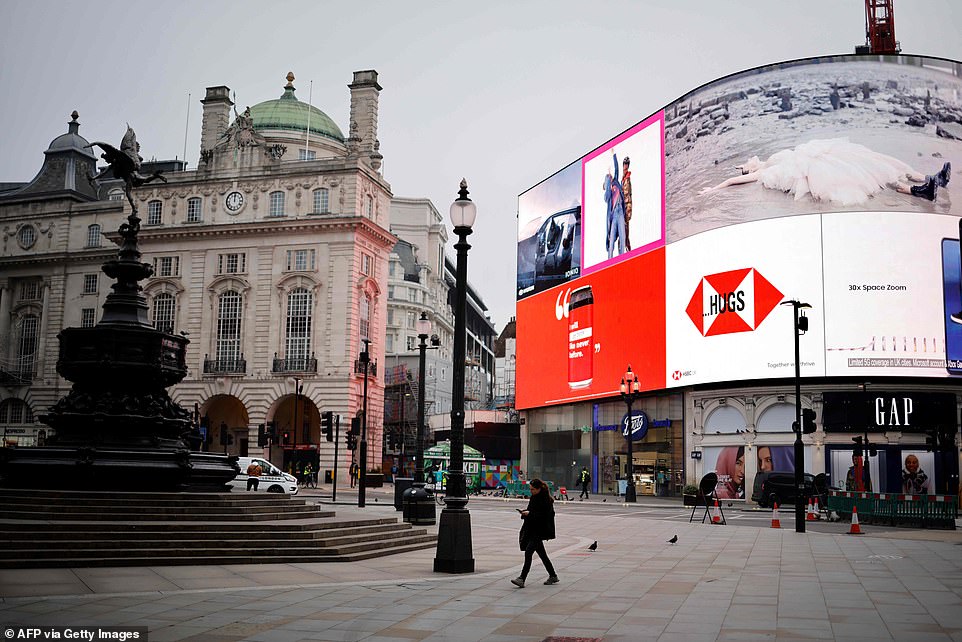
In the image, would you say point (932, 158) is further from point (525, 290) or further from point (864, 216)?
point (525, 290)

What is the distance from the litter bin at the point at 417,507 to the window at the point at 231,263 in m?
47.1

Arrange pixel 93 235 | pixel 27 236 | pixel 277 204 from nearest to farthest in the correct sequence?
1. pixel 277 204
2. pixel 93 235
3. pixel 27 236

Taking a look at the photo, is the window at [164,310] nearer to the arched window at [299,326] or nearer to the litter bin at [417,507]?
the arched window at [299,326]

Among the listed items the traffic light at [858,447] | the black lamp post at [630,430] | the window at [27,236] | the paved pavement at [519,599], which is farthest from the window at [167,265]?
the paved pavement at [519,599]

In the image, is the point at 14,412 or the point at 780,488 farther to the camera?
the point at 14,412

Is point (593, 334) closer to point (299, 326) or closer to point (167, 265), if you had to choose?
point (299, 326)

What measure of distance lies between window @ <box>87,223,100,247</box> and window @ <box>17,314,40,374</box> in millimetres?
8279

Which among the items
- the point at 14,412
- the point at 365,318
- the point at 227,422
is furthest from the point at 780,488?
the point at 14,412

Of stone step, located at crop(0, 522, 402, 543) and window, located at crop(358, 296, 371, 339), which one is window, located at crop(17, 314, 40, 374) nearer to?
window, located at crop(358, 296, 371, 339)

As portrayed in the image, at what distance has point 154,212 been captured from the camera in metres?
72.9

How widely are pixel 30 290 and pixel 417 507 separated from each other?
66.3 metres

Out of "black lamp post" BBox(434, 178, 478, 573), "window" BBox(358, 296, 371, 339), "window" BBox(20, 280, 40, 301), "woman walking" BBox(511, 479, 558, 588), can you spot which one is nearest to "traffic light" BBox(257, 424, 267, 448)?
"window" BBox(358, 296, 371, 339)

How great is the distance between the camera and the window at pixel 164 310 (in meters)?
71.6

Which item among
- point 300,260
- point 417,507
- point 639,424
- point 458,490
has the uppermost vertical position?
point 300,260
